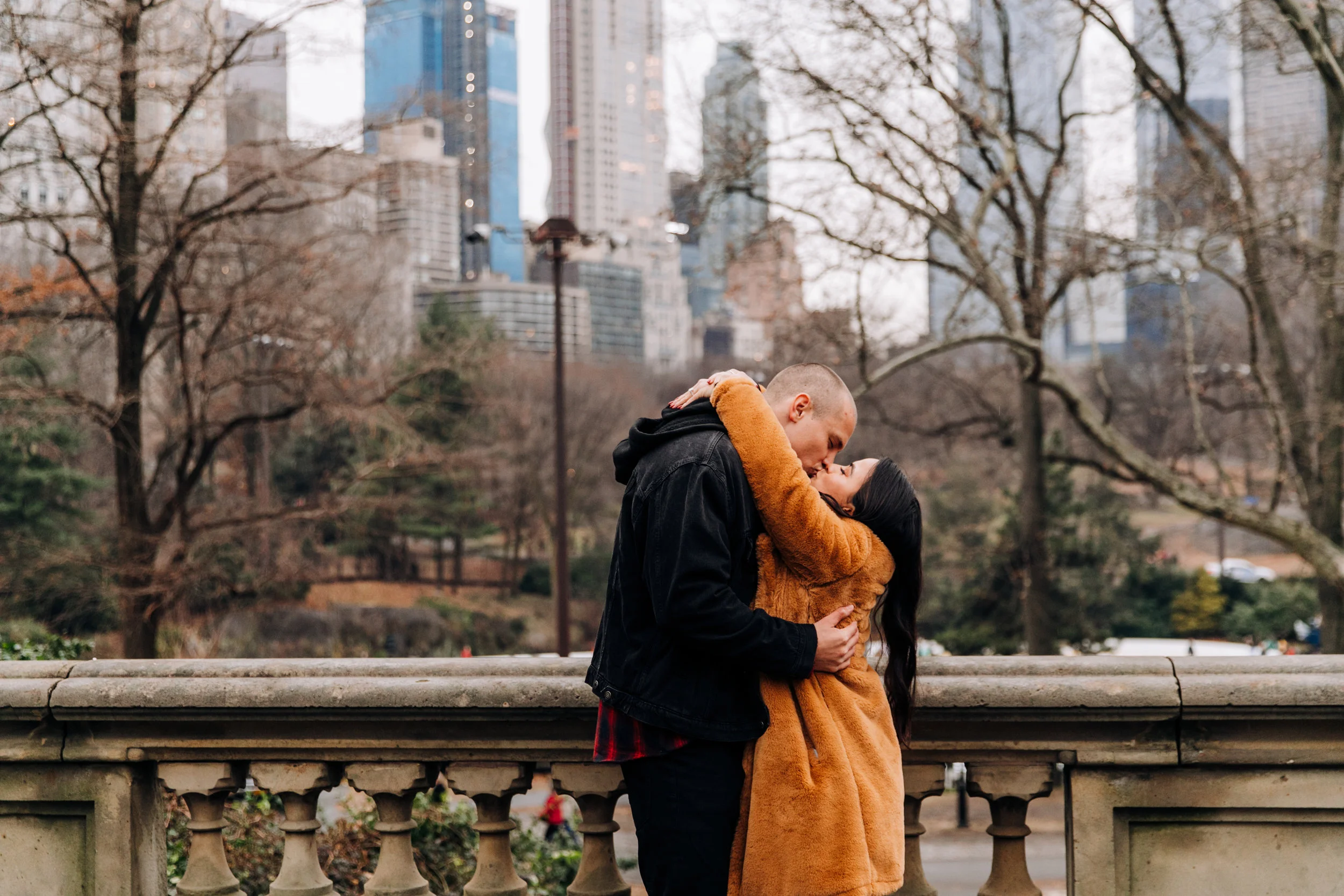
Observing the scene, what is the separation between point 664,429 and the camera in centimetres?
250

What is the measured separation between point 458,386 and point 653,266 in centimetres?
7791

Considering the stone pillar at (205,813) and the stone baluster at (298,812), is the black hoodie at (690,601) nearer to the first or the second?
the stone baluster at (298,812)

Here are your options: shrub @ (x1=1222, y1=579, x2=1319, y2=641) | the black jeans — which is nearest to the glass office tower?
the black jeans

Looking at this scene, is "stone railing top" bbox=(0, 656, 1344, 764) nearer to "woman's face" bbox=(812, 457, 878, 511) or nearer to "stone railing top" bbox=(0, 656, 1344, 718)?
"stone railing top" bbox=(0, 656, 1344, 718)

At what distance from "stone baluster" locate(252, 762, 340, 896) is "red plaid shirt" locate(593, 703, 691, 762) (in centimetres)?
88

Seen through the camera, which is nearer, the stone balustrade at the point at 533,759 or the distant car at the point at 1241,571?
the stone balustrade at the point at 533,759

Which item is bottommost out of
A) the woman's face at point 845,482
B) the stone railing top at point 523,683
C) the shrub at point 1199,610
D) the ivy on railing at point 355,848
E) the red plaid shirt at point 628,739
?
the shrub at point 1199,610

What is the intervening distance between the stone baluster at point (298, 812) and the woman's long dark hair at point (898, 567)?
144cm

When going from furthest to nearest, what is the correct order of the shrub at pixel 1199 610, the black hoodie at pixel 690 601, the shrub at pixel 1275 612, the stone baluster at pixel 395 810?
1. the shrub at pixel 1199 610
2. the shrub at pixel 1275 612
3. the stone baluster at pixel 395 810
4. the black hoodie at pixel 690 601

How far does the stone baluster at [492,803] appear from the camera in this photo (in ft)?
9.37

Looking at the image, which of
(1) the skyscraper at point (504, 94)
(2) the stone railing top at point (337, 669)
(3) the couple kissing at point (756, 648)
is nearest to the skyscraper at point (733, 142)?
(2) the stone railing top at point (337, 669)

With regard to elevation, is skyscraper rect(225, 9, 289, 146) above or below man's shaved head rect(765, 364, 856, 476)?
above

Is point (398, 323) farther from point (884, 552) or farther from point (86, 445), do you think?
point (884, 552)

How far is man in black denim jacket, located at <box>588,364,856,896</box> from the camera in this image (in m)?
2.30
